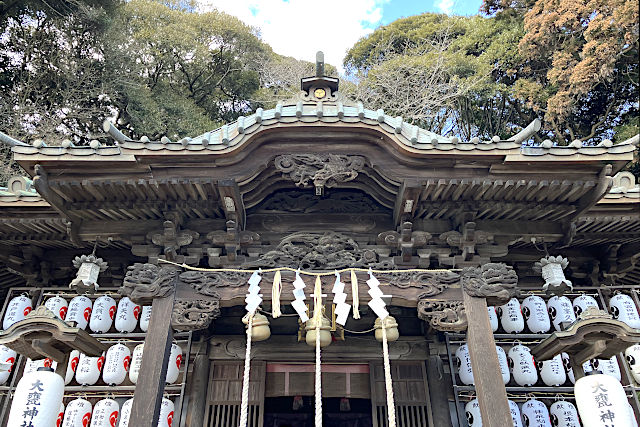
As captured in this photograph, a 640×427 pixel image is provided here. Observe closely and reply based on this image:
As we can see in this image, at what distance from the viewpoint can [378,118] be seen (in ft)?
18.4

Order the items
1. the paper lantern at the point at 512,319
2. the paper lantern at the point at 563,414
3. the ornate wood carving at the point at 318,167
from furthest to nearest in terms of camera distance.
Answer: the paper lantern at the point at 512,319 → the paper lantern at the point at 563,414 → the ornate wood carving at the point at 318,167

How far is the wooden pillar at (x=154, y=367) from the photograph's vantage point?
15.8 ft

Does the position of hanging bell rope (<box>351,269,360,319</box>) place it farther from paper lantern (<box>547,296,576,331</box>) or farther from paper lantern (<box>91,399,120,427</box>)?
paper lantern (<box>91,399,120,427</box>)

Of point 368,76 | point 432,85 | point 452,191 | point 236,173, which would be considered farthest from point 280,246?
point 368,76

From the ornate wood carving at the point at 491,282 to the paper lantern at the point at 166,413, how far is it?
4.37 metres

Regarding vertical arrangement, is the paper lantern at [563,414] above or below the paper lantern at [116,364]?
below

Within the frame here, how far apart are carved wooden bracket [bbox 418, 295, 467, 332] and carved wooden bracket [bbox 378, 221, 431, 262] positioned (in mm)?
709

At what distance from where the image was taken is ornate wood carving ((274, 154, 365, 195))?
5742 millimetres

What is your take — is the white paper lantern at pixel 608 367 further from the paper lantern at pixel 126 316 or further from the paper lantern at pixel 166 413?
the paper lantern at pixel 126 316

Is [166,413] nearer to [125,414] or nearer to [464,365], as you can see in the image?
[125,414]

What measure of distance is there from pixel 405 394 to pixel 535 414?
1.77 m

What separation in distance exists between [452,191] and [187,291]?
11.6 feet

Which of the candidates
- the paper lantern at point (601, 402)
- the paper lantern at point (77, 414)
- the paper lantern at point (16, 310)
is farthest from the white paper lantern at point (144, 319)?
the paper lantern at point (601, 402)

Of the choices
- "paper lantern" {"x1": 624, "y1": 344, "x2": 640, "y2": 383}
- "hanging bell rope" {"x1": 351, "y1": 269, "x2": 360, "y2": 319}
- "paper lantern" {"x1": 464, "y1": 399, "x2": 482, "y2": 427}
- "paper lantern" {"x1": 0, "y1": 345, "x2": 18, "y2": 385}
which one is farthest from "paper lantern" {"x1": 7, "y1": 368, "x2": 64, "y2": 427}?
"paper lantern" {"x1": 624, "y1": 344, "x2": 640, "y2": 383}
